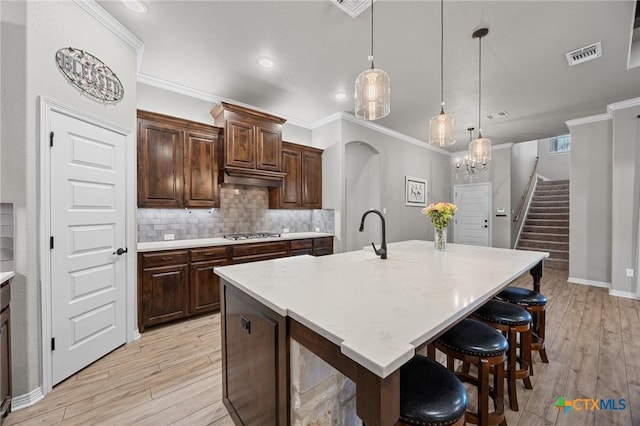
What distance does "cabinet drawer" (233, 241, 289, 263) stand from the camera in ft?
11.2

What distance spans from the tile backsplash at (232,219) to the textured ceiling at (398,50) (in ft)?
4.89

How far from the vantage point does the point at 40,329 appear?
1846mm

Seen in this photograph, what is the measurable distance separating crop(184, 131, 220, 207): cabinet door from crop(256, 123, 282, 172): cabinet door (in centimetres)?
57

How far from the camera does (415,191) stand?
601 centimetres

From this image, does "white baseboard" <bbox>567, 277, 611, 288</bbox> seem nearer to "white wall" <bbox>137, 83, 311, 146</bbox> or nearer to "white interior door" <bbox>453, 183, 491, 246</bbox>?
"white interior door" <bbox>453, 183, 491, 246</bbox>

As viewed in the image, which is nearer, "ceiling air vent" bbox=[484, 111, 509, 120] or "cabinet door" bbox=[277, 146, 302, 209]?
"cabinet door" bbox=[277, 146, 302, 209]

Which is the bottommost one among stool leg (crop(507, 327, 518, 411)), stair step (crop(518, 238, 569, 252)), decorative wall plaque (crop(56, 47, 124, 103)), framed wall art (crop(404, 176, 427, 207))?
stool leg (crop(507, 327, 518, 411))

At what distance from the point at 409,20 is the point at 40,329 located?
3782 millimetres

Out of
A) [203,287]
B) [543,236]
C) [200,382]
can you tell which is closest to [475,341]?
[200,382]

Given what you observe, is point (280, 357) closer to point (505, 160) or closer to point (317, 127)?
point (317, 127)

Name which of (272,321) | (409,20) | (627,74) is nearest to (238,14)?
(409,20)

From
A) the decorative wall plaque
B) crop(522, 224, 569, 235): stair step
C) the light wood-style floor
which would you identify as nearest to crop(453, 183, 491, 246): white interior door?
crop(522, 224, 569, 235): stair step

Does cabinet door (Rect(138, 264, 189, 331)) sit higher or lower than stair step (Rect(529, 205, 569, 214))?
lower

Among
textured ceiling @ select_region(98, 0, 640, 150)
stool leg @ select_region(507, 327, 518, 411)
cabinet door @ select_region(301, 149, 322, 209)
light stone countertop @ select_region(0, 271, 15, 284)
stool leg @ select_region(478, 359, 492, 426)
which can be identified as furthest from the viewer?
cabinet door @ select_region(301, 149, 322, 209)
